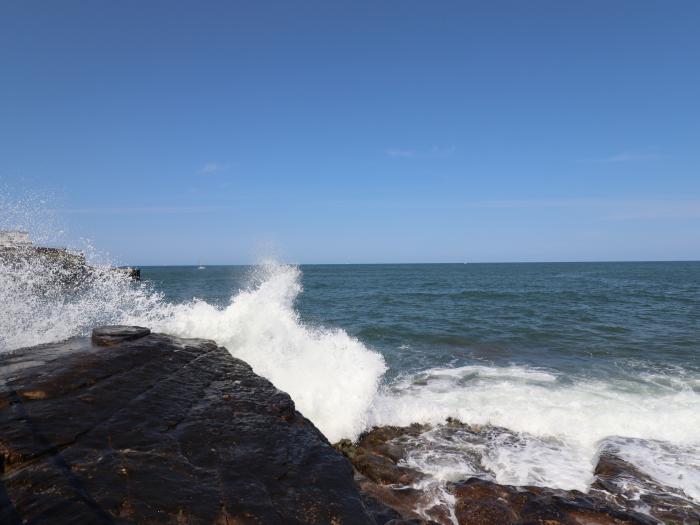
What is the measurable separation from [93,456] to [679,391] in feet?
46.0

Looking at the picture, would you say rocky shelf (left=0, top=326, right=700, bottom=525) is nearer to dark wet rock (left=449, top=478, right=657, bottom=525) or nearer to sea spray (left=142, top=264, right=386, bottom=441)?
dark wet rock (left=449, top=478, right=657, bottom=525)

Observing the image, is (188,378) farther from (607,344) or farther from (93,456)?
(607,344)

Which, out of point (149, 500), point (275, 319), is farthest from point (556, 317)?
point (149, 500)

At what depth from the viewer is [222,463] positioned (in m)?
4.34

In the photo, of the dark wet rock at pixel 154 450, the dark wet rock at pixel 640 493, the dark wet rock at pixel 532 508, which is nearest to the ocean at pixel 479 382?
the dark wet rock at pixel 640 493

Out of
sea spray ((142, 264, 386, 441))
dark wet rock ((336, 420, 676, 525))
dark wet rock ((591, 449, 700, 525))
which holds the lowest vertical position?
dark wet rock ((591, 449, 700, 525))

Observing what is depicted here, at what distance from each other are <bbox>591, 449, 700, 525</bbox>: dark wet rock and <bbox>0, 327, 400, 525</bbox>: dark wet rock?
A: 4192 mm

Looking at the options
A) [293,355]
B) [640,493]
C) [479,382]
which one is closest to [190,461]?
[293,355]

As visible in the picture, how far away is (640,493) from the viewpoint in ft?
21.1

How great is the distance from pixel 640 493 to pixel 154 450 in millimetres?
7495

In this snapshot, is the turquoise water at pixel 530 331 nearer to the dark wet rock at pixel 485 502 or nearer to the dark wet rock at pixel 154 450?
the dark wet rock at pixel 485 502

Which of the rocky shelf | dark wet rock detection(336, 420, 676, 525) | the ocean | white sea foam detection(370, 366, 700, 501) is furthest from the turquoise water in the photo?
the rocky shelf

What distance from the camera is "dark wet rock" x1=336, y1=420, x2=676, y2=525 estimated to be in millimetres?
5570

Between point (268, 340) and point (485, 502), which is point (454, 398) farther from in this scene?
point (268, 340)
